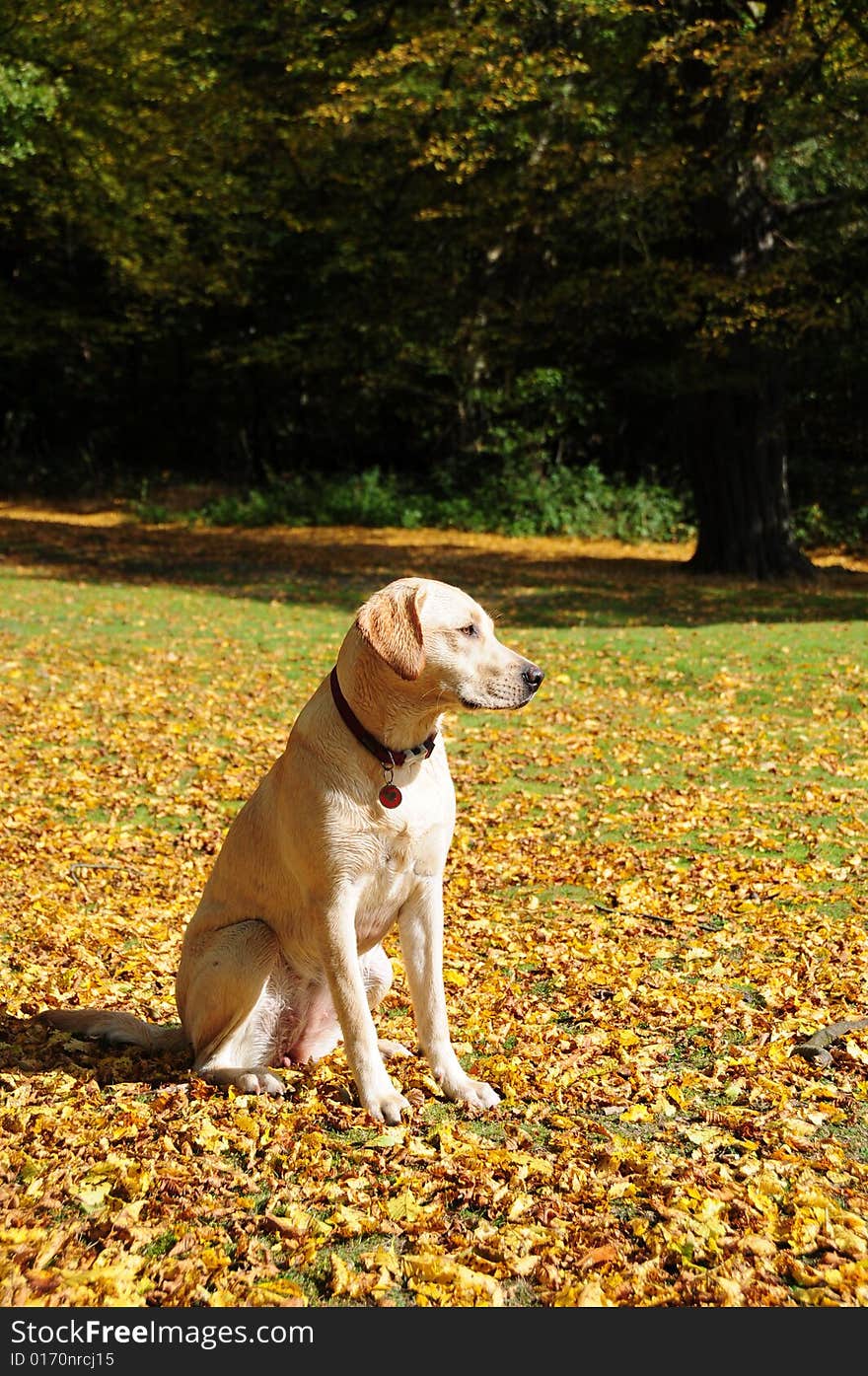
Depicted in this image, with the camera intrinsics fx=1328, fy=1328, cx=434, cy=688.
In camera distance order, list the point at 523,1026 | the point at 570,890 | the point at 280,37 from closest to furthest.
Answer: the point at 523,1026 < the point at 570,890 < the point at 280,37

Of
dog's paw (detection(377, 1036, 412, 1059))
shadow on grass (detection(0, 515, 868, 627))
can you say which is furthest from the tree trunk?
dog's paw (detection(377, 1036, 412, 1059))

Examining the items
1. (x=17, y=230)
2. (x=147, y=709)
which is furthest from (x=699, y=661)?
(x=17, y=230)

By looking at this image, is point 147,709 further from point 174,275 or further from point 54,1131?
point 174,275

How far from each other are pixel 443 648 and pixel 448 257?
85.2ft

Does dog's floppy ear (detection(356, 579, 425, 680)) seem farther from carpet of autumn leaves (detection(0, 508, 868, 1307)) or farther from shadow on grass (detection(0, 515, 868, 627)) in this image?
shadow on grass (detection(0, 515, 868, 627))

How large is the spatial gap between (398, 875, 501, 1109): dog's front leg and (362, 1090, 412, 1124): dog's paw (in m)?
0.26

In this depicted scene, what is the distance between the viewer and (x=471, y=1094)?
Answer: 4.52 meters

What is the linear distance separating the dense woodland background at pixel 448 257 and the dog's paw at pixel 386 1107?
55.9ft

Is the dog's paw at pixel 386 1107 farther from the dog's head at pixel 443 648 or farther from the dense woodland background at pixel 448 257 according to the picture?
the dense woodland background at pixel 448 257

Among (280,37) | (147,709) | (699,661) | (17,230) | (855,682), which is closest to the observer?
(147,709)

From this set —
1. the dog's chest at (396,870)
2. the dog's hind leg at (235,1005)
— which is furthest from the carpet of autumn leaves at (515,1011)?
the dog's chest at (396,870)

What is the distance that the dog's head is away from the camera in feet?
13.3

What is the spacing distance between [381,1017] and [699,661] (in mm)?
9116

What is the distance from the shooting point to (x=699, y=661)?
554 inches
